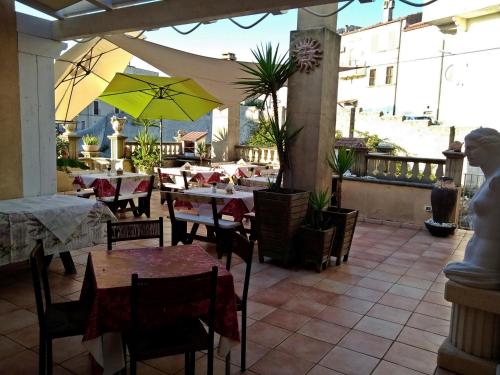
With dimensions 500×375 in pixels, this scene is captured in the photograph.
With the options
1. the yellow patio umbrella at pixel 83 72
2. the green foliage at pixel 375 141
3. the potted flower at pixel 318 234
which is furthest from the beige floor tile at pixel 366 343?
the green foliage at pixel 375 141

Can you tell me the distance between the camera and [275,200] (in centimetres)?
458

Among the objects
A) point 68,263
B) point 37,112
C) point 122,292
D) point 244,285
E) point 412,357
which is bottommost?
point 412,357

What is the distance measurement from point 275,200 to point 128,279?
2.57m

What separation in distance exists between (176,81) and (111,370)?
6211 millimetres

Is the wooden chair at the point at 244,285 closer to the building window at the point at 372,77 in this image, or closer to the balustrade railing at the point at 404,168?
the balustrade railing at the point at 404,168

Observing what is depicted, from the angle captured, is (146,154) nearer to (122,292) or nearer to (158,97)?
(158,97)

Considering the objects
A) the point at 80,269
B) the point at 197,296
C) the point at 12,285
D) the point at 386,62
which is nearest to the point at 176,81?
the point at 80,269

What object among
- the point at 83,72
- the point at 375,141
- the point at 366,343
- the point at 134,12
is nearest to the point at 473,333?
the point at 366,343

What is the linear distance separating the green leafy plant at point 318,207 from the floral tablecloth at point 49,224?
7.19ft

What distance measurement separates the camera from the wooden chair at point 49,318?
2.12 meters

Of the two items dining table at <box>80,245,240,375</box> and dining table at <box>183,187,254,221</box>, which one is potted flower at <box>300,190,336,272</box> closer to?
dining table at <box>183,187,254,221</box>

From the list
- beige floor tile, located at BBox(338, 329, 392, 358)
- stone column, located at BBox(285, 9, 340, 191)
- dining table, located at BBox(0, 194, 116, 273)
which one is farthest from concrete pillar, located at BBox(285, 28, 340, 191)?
dining table, located at BBox(0, 194, 116, 273)

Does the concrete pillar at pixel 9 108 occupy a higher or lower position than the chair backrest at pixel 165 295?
higher

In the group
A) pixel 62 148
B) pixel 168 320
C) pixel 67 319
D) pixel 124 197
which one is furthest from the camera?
pixel 62 148
